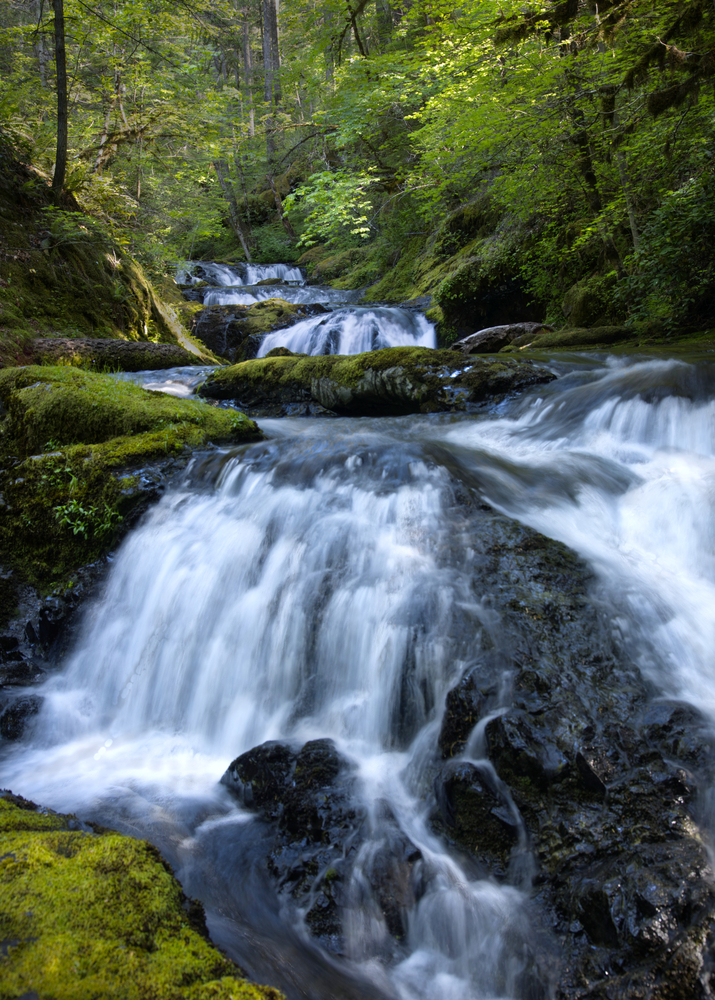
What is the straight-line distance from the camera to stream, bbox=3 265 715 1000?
2553mm

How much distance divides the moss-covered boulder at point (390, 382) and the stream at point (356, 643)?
5.16ft

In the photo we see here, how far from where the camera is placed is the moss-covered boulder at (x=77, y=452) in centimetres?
535

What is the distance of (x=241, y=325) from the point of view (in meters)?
14.1

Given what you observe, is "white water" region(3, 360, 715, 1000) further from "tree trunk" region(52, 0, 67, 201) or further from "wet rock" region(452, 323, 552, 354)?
"tree trunk" region(52, 0, 67, 201)

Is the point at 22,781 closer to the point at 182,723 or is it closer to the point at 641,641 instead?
the point at 182,723

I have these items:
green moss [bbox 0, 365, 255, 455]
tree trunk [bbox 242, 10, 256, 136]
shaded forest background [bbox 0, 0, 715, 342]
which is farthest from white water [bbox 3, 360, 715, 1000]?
tree trunk [bbox 242, 10, 256, 136]

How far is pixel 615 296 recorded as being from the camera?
981 cm

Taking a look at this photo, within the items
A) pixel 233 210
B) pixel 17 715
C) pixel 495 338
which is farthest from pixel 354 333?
pixel 233 210

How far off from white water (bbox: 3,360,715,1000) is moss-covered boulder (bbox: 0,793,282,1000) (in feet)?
2.80

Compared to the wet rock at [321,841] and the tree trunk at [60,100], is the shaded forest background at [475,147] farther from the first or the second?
the wet rock at [321,841]

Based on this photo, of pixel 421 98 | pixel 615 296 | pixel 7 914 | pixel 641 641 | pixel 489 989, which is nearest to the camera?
pixel 7 914

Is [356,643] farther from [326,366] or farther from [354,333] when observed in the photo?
[354,333]

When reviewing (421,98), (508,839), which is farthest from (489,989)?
(421,98)

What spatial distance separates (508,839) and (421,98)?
1695 cm
